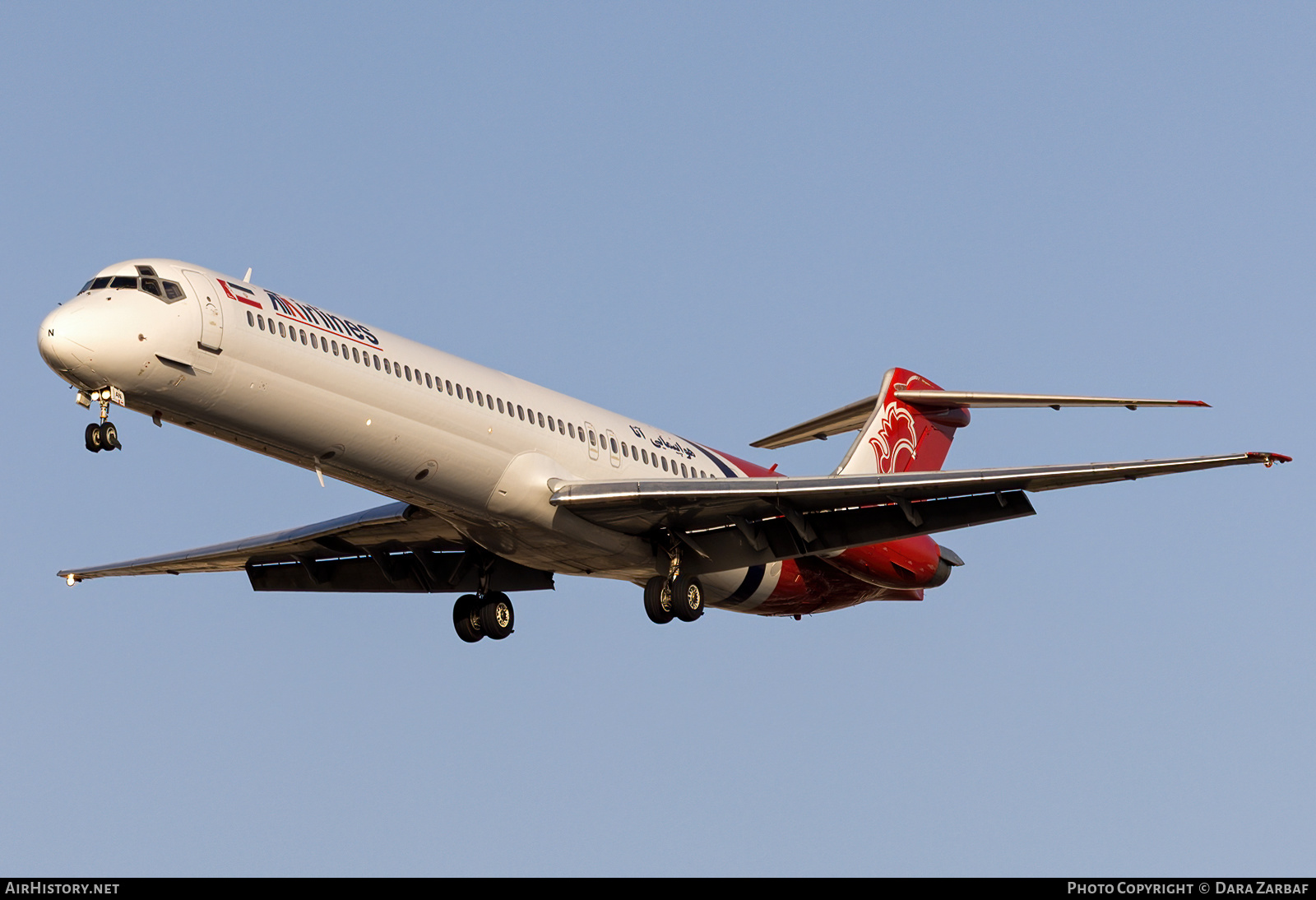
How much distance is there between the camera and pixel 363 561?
2998cm

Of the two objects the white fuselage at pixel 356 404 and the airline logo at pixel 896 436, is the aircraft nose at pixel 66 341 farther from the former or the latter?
the airline logo at pixel 896 436

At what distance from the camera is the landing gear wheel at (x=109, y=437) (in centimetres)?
2175

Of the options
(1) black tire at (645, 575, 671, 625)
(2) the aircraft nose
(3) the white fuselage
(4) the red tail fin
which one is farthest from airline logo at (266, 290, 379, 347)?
(4) the red tail fin

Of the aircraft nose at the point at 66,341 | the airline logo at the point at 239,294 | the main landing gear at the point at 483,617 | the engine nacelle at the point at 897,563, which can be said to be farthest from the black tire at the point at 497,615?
the aircraft nose at the point at 66,341

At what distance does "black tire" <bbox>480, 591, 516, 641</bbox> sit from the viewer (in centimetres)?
2894

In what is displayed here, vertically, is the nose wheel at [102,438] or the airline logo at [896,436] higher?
the airline logo at [896,436]

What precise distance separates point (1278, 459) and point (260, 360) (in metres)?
13.0

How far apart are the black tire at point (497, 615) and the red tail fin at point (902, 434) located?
21.6 feet

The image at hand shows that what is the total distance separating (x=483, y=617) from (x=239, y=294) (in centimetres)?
795

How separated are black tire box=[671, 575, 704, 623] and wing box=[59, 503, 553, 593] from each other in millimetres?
3068

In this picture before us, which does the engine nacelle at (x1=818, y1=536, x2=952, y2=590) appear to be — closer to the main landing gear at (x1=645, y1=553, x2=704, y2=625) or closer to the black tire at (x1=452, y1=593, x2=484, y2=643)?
the main landing gear at (x1=645, y1=553, x2=704, y2=625)

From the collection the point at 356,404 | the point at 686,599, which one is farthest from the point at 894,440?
the point at 356,404

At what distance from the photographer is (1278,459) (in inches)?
835
